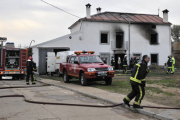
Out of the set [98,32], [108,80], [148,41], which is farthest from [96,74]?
[148,41]

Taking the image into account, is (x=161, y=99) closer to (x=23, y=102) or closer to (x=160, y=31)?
(x=23, y=102)

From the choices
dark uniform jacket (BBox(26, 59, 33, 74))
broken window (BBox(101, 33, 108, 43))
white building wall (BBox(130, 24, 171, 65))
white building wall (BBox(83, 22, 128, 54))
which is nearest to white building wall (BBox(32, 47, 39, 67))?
white building wall (BBox(83, 22, 128, 54))

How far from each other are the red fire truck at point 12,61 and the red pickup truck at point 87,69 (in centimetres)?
593

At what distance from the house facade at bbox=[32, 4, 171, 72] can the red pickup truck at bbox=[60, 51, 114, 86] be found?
1398 centimetres

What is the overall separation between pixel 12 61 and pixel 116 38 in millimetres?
16138

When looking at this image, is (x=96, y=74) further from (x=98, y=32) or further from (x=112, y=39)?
(x=112, y=39)

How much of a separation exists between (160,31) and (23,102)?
1122 inches

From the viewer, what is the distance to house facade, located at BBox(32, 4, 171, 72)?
2989 cm

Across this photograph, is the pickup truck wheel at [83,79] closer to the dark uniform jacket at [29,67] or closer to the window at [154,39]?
the dark uniform jacket at [29,67]

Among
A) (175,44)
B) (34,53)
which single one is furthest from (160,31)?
(34,53)

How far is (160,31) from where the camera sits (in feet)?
111

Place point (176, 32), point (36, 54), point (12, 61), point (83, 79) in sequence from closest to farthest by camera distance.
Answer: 1. point (83, 79)
2. point (12, 61)
3. point (36, 54)
4. point (176, 32)

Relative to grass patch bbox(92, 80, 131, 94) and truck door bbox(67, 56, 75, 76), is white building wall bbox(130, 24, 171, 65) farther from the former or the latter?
grass patch bbox(92, 80, 131, 94)

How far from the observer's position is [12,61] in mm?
20328
